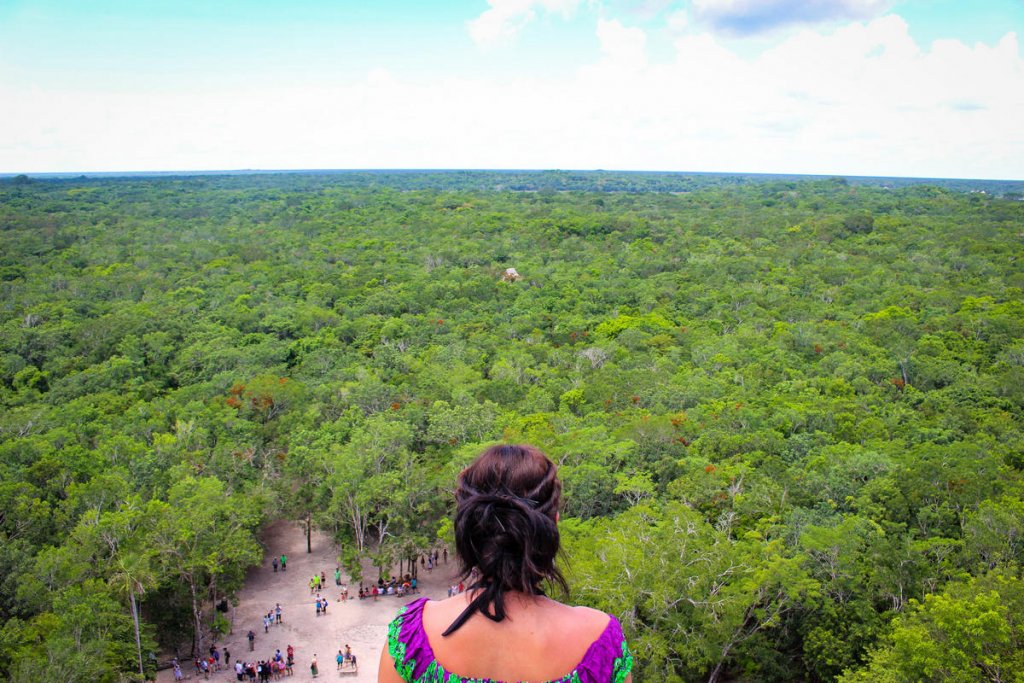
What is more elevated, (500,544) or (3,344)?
(500,544)

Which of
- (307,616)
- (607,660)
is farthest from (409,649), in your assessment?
(307,616)

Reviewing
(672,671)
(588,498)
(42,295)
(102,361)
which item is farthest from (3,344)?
(672,671)

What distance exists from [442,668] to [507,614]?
0.30m

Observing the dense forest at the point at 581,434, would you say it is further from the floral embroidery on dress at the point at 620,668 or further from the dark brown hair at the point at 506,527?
the dark brown hair at the point at 506,527

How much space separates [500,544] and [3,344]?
41.9 m

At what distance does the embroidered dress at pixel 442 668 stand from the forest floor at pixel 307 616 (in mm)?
15361

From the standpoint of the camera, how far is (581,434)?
23.0 metres

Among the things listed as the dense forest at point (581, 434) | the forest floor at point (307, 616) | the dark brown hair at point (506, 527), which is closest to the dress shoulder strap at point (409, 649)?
the dark brown hair at point (506, 527)

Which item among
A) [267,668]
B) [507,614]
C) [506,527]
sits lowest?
[267,668]

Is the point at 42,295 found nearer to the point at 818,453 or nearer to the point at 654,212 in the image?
the point at 818,453

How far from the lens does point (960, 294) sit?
41.2 meters

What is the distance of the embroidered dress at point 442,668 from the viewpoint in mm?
2197

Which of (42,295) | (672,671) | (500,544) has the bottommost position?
(672,671)

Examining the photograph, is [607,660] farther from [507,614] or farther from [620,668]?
[507,614]
